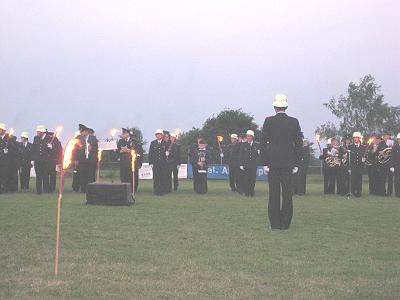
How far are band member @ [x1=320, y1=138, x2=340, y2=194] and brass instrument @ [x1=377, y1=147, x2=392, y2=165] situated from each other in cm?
154

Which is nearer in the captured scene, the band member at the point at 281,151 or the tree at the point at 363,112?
the band member at the point at 281,151

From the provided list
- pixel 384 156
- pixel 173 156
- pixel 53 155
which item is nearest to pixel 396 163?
pixel 384 156

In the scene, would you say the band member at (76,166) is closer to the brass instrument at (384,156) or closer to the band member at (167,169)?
the band member at (167,169)

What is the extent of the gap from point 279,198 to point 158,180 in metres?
10.7

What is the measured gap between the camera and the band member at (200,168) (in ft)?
73.3

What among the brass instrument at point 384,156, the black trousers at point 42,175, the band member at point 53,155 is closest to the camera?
the black trousers at point 42,175

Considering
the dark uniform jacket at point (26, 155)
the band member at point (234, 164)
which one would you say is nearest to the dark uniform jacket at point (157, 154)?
the band member at point (234, 164)

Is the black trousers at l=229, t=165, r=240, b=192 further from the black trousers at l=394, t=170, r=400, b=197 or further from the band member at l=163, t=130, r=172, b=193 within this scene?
the black trousers at l=394, t=170, r=400, b=197

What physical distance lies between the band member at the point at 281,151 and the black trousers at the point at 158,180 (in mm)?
10305

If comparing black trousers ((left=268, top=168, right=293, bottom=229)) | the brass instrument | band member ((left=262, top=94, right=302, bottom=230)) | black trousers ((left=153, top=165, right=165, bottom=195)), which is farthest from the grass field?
the brass instrument

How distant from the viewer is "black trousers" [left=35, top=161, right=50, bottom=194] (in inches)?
798

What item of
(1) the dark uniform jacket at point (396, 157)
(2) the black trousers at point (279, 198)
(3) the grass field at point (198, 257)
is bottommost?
(3) the grass field at point (198, 257)

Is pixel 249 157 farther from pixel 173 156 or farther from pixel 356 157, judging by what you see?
pixel 356 157

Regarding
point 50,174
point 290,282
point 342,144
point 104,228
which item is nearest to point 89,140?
point 50,174
